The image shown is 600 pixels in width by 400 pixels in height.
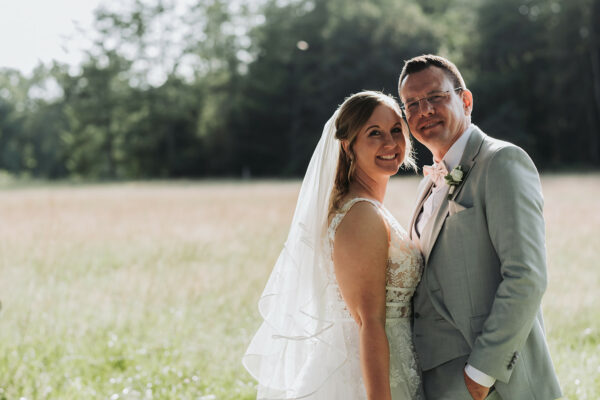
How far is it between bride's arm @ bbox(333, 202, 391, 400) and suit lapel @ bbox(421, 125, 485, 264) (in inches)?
9.4

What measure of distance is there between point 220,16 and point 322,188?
5072 cm

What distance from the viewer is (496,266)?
8.64 feet

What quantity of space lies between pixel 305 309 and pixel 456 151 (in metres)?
1.22

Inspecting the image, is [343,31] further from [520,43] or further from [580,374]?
[580,374]

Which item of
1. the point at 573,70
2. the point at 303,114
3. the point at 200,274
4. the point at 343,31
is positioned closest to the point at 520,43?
the point at 573,70

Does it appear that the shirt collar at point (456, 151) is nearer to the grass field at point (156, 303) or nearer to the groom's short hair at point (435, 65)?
the groom's short hair at point (435, 65)

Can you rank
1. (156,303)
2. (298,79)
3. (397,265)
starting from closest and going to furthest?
(397,265)
(156,303)
(298,79)

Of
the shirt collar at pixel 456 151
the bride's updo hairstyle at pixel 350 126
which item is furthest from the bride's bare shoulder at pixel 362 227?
the shirt collar at pixel 456 151

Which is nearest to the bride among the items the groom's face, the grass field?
the groom's face

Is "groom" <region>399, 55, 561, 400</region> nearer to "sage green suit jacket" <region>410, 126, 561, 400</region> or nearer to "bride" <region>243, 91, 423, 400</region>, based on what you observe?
"sage green suit jacket" <region>410, 126, 561, 400</region>

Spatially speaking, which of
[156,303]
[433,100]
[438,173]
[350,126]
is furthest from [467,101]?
[156,303]

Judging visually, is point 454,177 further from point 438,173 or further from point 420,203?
point 420,203

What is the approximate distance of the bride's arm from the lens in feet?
8.83

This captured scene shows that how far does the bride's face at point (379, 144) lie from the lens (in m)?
2.93
